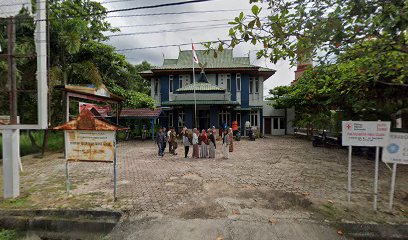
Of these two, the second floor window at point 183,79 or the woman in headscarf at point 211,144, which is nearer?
the woman in headscarf at point 211,144

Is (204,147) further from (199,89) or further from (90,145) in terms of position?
(199,89)

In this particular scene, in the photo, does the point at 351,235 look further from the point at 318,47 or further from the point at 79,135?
the point at 79,135

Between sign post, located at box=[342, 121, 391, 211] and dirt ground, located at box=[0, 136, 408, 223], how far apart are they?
0.87 meters

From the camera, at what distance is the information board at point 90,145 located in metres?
5.38

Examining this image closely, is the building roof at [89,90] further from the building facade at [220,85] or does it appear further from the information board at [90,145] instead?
the building facade at [220,85]

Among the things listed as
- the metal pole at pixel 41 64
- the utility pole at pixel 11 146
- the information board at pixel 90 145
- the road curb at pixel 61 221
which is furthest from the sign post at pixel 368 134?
the utility pole at pixel 11 146

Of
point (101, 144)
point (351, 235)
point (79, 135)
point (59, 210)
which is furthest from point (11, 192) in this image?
point (351, 235)

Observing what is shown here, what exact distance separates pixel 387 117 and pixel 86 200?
1179cm

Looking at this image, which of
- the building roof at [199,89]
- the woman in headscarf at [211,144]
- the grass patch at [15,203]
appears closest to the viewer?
the grass patch at [15,203]

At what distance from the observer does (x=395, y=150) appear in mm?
4680

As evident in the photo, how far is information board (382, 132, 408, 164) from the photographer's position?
4605 millimetres

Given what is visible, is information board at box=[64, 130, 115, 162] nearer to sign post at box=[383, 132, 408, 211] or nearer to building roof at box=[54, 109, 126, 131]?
building roof at box=[54, 109, 126, 131]

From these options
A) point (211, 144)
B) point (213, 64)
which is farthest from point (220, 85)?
point (211, 144)

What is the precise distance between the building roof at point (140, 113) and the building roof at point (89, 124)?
38.0 feet
